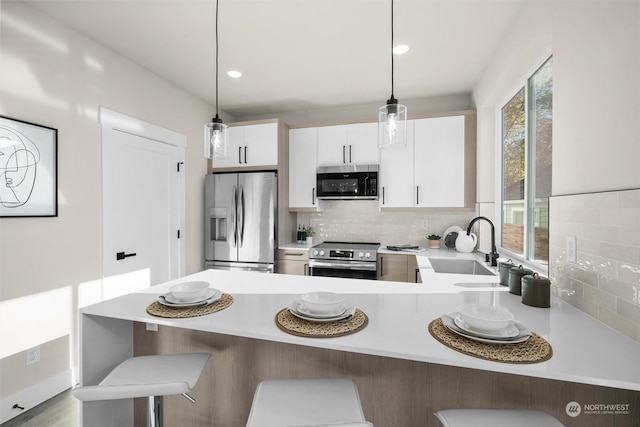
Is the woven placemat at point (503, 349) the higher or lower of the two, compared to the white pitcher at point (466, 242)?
lower

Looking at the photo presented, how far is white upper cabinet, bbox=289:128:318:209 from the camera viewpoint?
3.73 meters

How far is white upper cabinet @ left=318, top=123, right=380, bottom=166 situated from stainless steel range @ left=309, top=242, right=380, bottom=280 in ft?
3.35

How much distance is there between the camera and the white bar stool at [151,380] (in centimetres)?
98

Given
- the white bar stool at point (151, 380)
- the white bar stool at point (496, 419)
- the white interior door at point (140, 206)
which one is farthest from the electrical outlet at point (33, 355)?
the white bar stool at point (496, 419)

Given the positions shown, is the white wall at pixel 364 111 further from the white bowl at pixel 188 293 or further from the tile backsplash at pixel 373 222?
the white bowl at pixel 188 293

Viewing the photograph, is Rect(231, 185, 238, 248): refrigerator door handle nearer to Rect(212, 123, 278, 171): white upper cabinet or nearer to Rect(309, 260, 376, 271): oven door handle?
Rect(212, 123, 278, 171): white upper cabinet

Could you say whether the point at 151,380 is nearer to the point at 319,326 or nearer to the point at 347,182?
the point at 319,326

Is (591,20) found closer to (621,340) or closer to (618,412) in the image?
(621,340)

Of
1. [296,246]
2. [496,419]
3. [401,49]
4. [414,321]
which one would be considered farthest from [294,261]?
[496,419]

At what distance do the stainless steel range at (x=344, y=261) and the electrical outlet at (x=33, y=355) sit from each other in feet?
7.41

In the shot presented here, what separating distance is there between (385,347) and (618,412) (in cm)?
82

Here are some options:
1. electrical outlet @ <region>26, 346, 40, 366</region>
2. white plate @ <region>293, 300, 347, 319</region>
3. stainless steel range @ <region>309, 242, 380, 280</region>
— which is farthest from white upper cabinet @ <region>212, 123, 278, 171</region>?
white plate @ <region>293, 300, 347, 319</region>

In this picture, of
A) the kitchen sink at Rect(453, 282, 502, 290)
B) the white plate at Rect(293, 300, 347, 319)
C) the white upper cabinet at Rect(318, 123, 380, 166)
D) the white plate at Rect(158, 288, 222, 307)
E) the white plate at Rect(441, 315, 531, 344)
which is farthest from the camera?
the white upper cabinet at Rect(318, 123, 380, 166)

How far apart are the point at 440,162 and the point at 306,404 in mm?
2956
